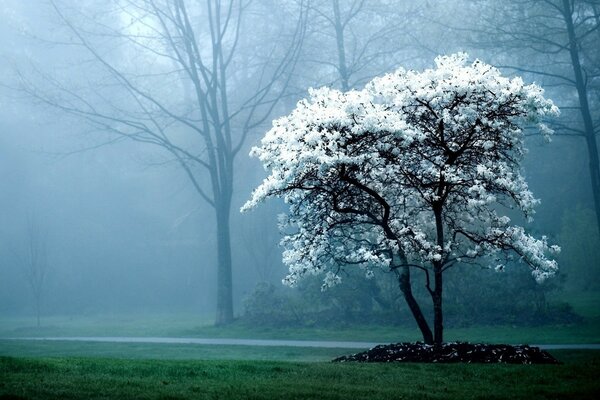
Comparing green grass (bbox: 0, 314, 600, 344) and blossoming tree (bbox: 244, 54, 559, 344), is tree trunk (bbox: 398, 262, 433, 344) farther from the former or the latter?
green grass (bbox: 0, 314, 600, 344)

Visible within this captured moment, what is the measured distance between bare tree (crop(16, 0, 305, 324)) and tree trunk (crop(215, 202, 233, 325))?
4 centimetres

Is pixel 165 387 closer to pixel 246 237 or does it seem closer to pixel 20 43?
pixel 246 237

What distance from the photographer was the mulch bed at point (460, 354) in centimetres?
1155

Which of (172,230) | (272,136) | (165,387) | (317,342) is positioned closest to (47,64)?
(172,230)

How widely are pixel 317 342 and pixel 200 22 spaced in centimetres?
2556

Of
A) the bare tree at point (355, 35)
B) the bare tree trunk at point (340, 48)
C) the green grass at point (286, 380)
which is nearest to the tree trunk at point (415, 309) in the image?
the green grass at point (286, 380)

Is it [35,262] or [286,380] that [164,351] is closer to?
[286,380]

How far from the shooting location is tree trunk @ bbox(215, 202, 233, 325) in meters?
25.3

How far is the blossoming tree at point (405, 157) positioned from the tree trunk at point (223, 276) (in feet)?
37.8

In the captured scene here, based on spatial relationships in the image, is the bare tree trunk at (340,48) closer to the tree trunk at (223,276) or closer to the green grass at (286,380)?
the tree trunk at (223,276)

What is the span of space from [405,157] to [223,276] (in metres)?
14.3

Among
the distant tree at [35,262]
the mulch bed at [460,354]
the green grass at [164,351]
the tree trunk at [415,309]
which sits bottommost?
the green grass at [164,351]

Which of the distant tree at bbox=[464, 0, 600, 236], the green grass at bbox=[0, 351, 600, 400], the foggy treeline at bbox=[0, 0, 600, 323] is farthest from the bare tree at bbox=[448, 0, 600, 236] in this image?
the green grass at bbox=[0, 351, 600, 400]

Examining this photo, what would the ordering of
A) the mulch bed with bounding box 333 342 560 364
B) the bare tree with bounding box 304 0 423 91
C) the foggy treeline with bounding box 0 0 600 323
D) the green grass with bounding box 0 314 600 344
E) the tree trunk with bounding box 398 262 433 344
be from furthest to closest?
the foggy treeline with bounding box 0 0 600 323 → the bare tree with bounding box 304 0 423 91 → the green grass with bounding box 0 314 600 344 → the tree trunk with bounding box 398 262 433 344 → the mulch bed with bounding box 333 342 560 364
